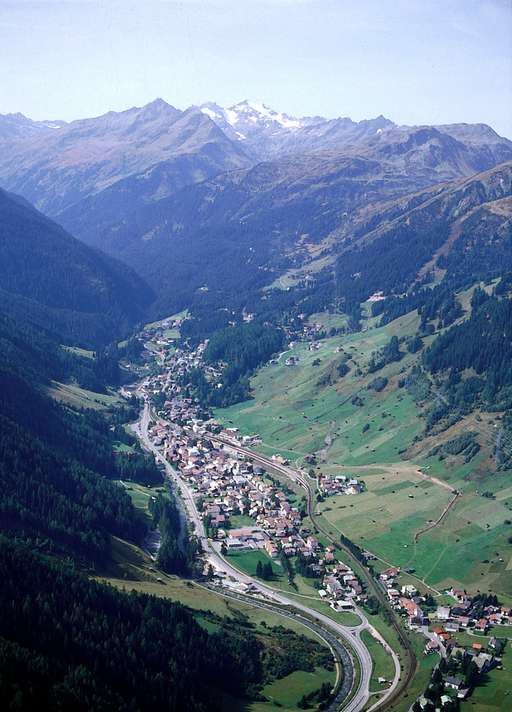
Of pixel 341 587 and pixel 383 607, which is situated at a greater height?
pixel 341 587

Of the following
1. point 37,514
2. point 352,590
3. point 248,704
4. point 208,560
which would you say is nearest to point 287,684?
point 248,704

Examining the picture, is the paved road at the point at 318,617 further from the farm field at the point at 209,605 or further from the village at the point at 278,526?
the farm field at the point at 209,605

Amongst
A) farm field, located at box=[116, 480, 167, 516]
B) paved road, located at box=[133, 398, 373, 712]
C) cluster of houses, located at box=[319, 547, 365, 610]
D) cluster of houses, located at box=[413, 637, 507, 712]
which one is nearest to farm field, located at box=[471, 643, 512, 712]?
cluster of houses, located at box=[413, 637, 507, 712]

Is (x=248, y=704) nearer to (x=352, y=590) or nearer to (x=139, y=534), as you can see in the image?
(x=352, y=590)

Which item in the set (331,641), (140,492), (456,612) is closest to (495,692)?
(456,612)

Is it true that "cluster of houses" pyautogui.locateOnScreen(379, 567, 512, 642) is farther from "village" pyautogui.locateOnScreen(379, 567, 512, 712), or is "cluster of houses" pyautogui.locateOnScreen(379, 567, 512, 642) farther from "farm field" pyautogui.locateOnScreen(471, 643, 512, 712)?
"farm field" pyautogui.locateOnScreen(471, 643, 512, 712)

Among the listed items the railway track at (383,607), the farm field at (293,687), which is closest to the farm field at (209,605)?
the farm field at (293,687)

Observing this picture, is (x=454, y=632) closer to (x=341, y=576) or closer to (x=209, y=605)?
(x=341, y=576)

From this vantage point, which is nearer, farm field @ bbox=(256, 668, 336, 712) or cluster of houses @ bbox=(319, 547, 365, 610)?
farm field @ bbox=(256, 668, 336, 712)
